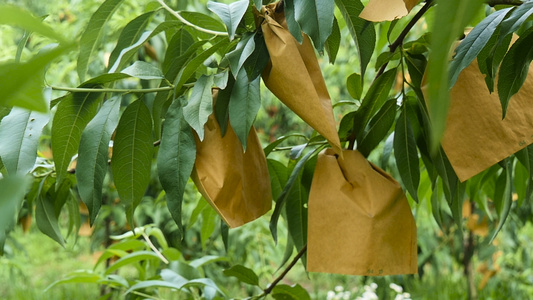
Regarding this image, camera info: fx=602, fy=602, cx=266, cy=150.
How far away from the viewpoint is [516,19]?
1.24 feet

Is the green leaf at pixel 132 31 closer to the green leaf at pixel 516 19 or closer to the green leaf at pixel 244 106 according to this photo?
the green leaf at pixel 244 106

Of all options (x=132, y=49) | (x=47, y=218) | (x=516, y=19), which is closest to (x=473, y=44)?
(x=516, y=19)

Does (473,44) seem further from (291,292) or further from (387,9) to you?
(291,292)

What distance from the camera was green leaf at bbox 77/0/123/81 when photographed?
1.54ft

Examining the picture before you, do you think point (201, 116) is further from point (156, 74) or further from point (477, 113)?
point (477, 113)

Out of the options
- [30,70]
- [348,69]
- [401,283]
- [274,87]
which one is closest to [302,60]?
[274,87]

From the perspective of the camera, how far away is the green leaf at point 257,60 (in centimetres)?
38

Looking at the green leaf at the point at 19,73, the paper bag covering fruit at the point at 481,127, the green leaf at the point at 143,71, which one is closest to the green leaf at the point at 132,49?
the green leaf at the point at 143,71

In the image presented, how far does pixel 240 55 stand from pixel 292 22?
0.13 feet

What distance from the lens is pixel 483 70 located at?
1.33ft

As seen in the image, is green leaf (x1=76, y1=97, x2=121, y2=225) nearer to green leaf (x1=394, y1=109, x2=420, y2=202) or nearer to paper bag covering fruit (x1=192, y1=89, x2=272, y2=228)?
paper bag covering fruit (x1=192, y1=89, x2=272, y2=228)

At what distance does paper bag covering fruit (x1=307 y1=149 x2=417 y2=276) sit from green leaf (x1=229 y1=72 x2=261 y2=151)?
10 centimetres

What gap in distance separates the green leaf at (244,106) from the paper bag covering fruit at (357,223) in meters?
0.10

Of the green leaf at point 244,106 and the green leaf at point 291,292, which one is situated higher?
the green leaf at point 244,106
